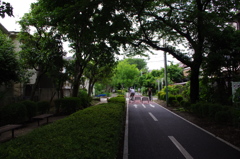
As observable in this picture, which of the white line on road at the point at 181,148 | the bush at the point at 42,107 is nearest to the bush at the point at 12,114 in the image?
the bush at the point at 42,107

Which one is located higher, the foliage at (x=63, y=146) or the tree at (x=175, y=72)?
the tree at (x=175, y=72)

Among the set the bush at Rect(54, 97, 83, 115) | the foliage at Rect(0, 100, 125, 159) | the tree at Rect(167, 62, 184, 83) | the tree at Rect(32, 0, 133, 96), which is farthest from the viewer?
the tree at Rect(167, 62, 184, 83)

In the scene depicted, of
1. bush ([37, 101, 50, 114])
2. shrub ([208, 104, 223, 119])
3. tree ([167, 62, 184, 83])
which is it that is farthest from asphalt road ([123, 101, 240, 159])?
tree ([167, 62, 184, 83])

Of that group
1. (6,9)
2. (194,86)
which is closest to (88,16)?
(6,9)

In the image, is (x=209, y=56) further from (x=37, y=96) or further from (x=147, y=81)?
(x=147, y=81)

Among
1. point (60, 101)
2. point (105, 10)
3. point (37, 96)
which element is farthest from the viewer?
point (37, 96)

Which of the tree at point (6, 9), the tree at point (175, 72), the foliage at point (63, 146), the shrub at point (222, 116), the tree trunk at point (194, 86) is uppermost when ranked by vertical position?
the tree at point (175, 72)

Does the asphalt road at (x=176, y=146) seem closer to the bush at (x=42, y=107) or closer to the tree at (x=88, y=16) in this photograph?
the tree at (x=88, y=16)

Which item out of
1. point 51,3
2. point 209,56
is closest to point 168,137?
point 209,56

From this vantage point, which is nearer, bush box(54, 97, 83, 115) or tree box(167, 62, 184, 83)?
bush box(54, 97, 83, 115)

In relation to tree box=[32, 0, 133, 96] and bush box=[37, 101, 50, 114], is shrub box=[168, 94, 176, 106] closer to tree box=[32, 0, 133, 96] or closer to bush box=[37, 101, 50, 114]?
tree box=[32, 0, 133, 96]

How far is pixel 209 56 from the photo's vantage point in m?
11.0

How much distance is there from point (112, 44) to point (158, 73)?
31.7m

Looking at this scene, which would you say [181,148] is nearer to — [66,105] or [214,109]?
[214,109]
